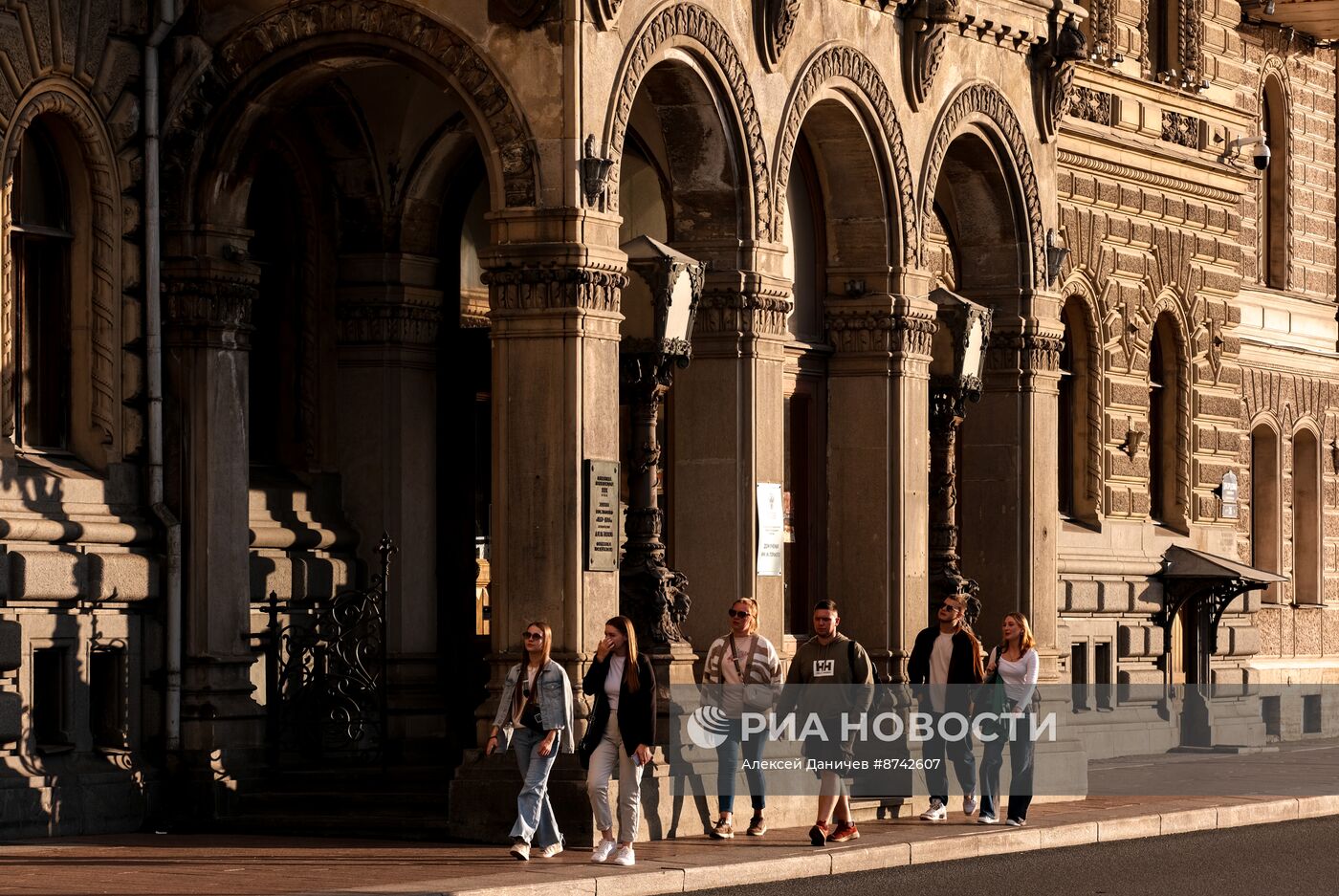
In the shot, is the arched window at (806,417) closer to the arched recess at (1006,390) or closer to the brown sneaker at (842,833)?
the arched recess at (1006,390)

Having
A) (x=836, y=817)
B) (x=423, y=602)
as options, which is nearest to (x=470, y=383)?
(x=423, y=602)

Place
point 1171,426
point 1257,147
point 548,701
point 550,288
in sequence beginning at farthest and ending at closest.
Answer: point 1257,147 → point 1171,426 → point 550,288 → point 548,701

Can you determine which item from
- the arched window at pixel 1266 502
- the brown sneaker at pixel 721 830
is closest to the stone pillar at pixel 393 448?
the brown sneaker at pixel 721 830

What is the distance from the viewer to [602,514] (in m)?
19.4

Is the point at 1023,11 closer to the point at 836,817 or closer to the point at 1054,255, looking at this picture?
the point at 1054,255

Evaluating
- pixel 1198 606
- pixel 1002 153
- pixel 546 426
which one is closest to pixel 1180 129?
pixel 1198 606

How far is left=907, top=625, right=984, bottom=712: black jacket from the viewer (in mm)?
21987

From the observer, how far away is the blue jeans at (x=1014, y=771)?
21453mm

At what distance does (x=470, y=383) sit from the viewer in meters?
23.3

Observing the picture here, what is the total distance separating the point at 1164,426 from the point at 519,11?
16.0 metres

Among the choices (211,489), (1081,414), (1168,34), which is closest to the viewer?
(211,489)

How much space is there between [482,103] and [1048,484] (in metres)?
8.96

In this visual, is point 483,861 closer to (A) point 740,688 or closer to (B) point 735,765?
(B) point 735,765

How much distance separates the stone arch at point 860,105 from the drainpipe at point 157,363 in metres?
4.99
